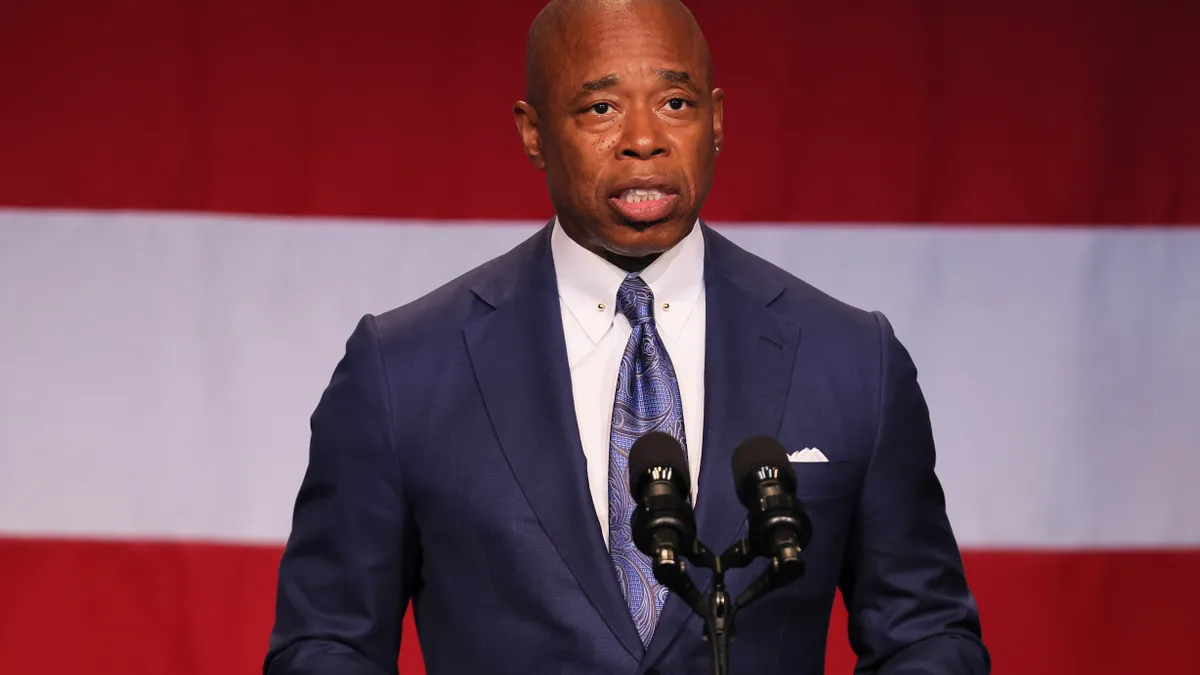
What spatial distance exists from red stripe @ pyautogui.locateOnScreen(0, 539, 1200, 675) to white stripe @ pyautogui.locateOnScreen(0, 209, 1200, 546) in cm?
4

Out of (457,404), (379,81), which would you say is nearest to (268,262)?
(379,81)

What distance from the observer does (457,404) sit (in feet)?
4.64

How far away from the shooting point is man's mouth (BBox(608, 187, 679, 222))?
1.35 metres

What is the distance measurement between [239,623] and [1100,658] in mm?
1363

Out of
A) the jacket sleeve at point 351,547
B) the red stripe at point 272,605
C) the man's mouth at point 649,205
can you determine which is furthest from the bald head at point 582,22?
the red stripe at point 272,605

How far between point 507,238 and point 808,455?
1.10m

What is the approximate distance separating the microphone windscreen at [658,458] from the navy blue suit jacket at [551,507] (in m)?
0.31

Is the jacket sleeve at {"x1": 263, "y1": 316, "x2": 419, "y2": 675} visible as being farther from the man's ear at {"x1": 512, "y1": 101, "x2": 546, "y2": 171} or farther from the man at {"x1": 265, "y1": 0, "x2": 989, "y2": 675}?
the man's ear at {"x1": 512, "y1": 101, "x2": 546, "y2": 171}

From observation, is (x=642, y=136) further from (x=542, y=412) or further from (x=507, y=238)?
(x=507, y=238)

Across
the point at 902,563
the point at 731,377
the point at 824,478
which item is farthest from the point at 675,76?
the point at 902,563

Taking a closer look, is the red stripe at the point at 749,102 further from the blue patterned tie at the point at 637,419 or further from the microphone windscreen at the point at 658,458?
the microphone windscreen at the point at 658,458

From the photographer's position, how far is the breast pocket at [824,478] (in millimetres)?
1364

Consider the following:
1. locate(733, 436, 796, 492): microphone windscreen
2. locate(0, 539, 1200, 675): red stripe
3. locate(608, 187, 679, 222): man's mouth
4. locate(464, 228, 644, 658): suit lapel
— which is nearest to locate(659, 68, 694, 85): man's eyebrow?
locate(608, 187, 679, 222): man's mouth

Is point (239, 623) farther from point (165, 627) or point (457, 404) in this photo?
point (457, 404)
